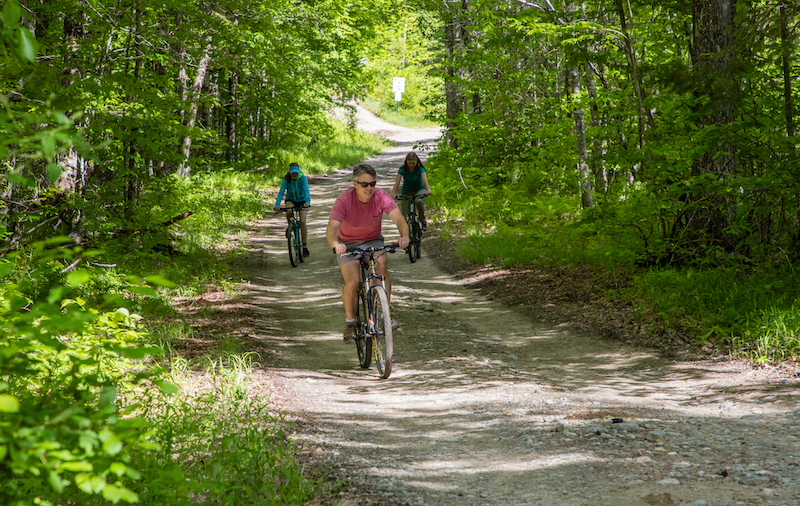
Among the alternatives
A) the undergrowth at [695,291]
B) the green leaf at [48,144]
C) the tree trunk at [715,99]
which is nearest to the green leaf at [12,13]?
the green leaf at [48,144]

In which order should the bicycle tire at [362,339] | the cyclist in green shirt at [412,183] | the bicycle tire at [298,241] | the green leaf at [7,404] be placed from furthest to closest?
1. the bicycle tire at [298,241]
2. the cyclist in green shirt at [412,183]
3. the bicycle tire at [362,339]
4. the green leaf at [7,404]

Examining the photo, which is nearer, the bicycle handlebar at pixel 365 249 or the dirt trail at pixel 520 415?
the dirt trail at pixel 520 415

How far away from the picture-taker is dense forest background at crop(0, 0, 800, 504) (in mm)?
2344

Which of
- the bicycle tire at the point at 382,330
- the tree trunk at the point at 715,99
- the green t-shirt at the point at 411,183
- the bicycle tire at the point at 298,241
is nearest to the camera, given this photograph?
the bicycle tire at the point at 382,330

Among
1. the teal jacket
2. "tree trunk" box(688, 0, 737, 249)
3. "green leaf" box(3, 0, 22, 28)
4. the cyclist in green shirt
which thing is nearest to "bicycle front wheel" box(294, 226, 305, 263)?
the teal jacket

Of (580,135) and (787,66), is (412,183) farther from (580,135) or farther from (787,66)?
(787,66)

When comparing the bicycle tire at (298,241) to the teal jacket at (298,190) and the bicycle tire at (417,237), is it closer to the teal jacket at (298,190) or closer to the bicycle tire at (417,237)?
the teal jacket at (298,190)

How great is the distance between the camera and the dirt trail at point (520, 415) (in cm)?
399

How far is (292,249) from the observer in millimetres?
13328

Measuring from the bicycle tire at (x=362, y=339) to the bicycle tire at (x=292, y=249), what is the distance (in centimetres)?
589

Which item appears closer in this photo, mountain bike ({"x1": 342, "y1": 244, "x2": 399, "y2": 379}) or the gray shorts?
mountain bike ({"x1": 342, "y1": 244, "x2": 399, "y2": 379})

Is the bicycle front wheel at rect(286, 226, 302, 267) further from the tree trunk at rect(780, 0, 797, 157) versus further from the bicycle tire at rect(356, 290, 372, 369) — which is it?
the tree trunk at rect(780, 0, 797, 157)

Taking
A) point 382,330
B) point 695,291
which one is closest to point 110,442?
point 382,330

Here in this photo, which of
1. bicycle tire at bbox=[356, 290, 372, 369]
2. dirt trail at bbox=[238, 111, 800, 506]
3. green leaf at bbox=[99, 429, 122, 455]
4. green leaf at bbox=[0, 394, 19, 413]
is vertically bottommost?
dirt trail at bbox=[238, 111, 800, 506]
